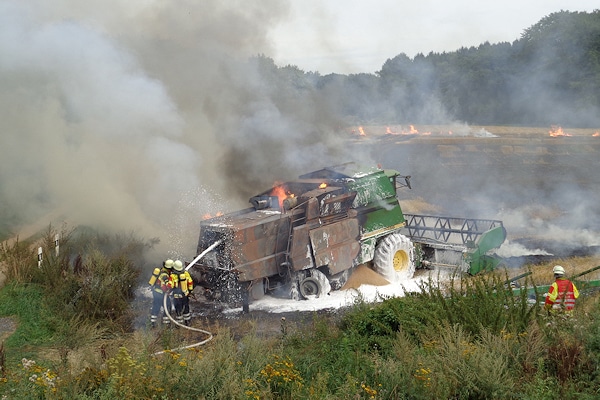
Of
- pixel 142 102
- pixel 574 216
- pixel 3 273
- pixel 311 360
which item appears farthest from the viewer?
pixel 574 216

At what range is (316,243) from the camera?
41.5 ft

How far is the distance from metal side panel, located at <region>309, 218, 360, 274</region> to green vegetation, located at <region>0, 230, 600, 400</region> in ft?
7.62

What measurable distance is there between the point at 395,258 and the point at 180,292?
579 centimetres

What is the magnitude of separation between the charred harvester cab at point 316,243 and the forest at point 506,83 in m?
20.6

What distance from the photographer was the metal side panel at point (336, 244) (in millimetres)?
12672

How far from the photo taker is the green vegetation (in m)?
6.33

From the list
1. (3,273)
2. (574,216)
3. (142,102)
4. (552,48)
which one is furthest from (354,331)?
(552,48)

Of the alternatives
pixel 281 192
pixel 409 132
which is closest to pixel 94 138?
pixel 281 192

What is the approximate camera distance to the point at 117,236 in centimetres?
1545

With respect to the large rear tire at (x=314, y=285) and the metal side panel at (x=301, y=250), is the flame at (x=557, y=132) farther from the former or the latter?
the metal side panel at (x=301, y=250)

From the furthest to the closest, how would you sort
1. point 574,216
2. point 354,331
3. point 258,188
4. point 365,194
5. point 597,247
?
point 574,216
point 258,188
point 597,247
point 365,194
point 354,331

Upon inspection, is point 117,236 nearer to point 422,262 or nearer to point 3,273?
point 3,273

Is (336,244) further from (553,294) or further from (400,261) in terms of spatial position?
(553,294)

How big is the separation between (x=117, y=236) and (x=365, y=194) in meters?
6.47
